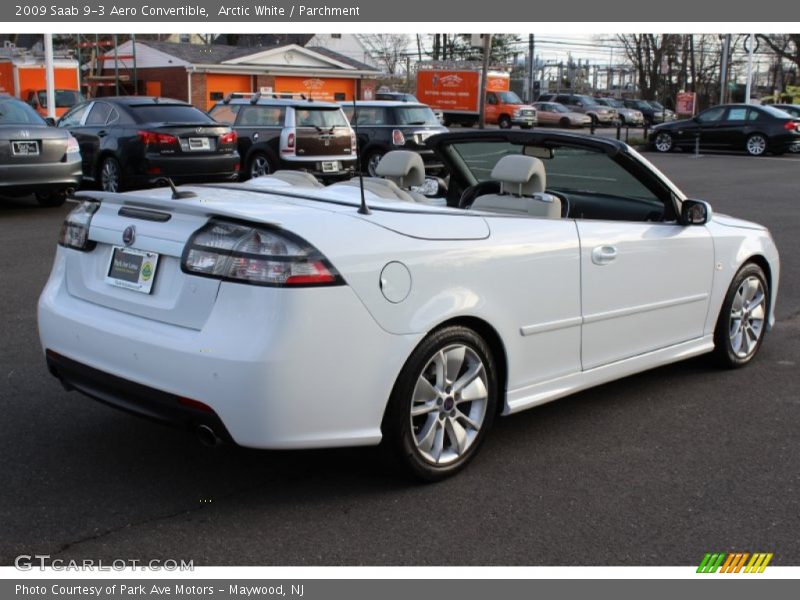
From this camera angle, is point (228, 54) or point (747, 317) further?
point (228, 54)

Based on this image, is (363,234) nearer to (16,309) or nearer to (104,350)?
(104,350)

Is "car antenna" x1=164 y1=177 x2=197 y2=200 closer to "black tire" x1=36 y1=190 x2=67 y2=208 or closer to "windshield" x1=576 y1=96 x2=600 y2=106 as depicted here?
"black tire" x1=36 y1=190 x2=67 y2=208

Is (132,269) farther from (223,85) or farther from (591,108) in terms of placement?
(591,108)

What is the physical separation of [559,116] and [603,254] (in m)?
50.8

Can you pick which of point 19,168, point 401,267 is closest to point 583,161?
point 401,267

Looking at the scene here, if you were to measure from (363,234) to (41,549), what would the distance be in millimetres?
1646

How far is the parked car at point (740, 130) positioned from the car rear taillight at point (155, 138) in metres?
21.7

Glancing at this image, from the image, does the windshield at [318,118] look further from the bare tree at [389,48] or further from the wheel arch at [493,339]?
the bare tree at [389,48]

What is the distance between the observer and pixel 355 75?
2154 inches

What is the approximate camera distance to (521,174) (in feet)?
15.8

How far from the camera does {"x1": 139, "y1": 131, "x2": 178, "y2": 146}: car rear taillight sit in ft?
45.8

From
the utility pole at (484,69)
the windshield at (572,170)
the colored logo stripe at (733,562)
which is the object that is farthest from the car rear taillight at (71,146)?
the utility pole at (484,69)

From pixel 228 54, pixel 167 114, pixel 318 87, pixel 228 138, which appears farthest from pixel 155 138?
pixel 318 87

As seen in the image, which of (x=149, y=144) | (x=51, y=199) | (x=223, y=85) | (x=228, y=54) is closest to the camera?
(x=51, y=199)
